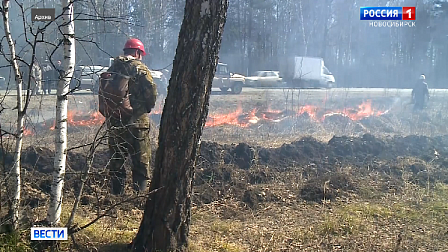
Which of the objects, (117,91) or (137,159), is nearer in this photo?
(117,91)

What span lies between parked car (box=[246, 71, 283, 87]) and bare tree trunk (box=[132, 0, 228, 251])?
23.6m

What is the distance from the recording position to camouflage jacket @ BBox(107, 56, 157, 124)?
5137 mm

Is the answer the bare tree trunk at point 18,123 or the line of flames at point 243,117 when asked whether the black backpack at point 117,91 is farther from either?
the line of flames at point 243,117

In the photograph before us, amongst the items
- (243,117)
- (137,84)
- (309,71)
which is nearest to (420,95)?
(243,117)

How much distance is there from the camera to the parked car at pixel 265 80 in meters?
26.9

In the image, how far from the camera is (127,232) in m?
3.99

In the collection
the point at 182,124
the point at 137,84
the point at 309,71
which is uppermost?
the point at 309,71

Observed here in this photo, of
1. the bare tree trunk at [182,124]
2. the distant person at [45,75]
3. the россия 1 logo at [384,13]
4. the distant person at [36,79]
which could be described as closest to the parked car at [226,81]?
the россия 1 logo at [384,13]

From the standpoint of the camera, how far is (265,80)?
2706 cm

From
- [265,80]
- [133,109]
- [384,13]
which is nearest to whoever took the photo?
[133,109]

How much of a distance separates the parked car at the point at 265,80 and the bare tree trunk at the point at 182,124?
2364 cm

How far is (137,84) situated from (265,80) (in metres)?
22.4

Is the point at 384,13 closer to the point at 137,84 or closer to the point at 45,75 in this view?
the point at 137,84

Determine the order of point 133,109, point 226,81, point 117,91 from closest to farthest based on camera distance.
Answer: point 117,91
point 133,109
point 226,81
